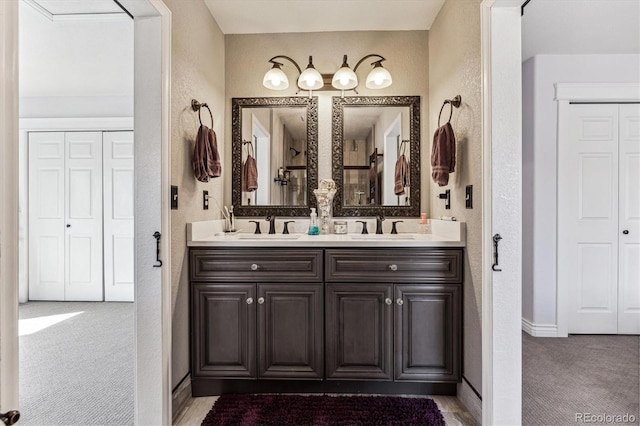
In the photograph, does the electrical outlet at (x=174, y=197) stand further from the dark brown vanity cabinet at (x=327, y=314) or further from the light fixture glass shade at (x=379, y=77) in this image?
the light fixture glass shade at (x=379, y=77)

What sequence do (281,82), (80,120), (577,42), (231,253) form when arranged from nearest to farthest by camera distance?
(231,253) < (281,82) < (577,42) < (80,120)

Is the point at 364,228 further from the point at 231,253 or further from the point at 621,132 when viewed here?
the point at 621,132

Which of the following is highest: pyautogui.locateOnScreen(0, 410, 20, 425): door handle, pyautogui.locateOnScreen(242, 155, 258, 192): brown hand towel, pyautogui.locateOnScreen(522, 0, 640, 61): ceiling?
pyautogui.locateOnScreen(522, 0, 640, 61): ceiling

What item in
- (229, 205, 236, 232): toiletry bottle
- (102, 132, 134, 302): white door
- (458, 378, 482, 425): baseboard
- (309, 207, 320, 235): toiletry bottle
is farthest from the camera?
(102, 132, 134, 302): white door

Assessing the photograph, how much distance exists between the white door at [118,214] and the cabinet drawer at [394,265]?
3.08m

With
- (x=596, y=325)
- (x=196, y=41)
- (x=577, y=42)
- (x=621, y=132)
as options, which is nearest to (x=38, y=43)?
(x=196, y=41)

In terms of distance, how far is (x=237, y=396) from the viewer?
205cm

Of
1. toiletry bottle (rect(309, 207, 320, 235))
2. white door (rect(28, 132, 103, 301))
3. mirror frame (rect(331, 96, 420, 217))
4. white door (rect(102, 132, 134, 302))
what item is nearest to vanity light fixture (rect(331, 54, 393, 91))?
mirror frame (rect(331, 96, 420, 217))

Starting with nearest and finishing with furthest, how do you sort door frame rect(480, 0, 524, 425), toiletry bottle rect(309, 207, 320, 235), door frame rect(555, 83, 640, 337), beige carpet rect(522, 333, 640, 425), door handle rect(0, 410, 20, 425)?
door handle rect(0, 410, 20, 425)
door frame rect(480, 0, 524, 425)
beige carpet rect(522, 333, 640, 425)
toiletry bottle rect(309, 207, 320, 235)
door frame rect(555, 83, 640, 337)

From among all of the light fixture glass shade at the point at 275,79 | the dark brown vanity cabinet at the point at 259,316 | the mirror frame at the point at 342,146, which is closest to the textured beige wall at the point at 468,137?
the mirror frame at the point at 342,146

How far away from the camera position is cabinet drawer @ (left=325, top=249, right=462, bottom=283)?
78.6 inches

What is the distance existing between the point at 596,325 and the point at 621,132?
1.66 meters

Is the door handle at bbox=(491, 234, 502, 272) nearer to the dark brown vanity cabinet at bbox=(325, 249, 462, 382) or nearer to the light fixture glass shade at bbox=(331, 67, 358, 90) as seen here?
the dark brown vanity cabinet at bbox=(325, 249, 462, 382)

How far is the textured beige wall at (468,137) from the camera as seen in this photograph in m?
1.79
